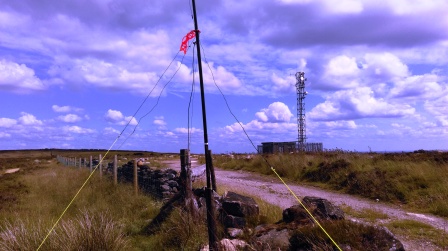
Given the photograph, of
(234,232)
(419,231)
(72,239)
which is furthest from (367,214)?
(72,239)

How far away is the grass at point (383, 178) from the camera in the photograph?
12055 mm

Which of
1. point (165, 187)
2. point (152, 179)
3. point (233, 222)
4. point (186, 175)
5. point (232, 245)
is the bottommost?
point (232, 245)

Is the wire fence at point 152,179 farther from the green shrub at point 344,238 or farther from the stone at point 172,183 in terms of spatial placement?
the green shrub at point 344,238

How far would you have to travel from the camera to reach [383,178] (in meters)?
14.2

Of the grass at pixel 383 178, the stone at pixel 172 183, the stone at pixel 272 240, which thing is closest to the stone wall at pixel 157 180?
the stone at pixel 172 183

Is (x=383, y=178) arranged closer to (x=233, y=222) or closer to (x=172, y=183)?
(x=172, y=183)

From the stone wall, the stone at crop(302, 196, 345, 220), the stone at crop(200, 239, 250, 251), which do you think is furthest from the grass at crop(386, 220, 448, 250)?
the stone wall

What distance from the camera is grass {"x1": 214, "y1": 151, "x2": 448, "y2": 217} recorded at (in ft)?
39.5

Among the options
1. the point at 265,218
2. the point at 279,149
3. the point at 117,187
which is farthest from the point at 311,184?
the point at 279,149

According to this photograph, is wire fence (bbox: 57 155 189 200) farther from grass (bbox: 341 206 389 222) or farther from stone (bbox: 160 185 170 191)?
grass (bbox: 341 206 389 222)

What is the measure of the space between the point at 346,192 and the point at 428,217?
4.83 metres

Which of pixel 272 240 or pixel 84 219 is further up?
pixel 84 219

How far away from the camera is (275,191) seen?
46.5 ft

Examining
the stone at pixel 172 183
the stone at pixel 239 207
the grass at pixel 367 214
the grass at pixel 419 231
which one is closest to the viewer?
the grass at pixel 419 231
